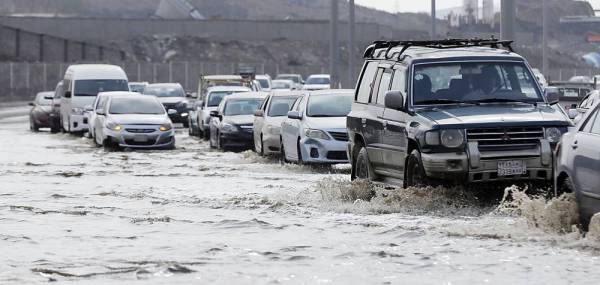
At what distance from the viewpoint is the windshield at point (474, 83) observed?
17469mm

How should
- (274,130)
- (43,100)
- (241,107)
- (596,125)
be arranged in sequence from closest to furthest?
1. (596,125)
2. (274,130)
3. (241,107)
4. (43,100)

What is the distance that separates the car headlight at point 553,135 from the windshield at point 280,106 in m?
14.4

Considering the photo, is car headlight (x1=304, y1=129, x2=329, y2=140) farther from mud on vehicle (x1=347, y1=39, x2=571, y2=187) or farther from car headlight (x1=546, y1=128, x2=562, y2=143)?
car headlight (x1=546, y1=128, x2=562, y2=143)

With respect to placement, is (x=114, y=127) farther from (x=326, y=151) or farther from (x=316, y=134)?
(x=326, y=151)

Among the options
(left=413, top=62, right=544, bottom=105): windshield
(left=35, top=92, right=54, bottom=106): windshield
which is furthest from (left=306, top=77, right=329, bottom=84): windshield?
(left=413, top=62, right=544, bottom=105): windshield

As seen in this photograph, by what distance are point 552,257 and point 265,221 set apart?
4702mm

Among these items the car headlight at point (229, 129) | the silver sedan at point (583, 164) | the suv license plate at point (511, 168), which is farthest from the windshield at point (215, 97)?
the silver sedan at point (583, 164)

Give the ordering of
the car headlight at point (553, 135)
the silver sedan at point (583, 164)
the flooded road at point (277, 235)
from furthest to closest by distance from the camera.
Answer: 1. the car headlight at point (553, 135)
2. the silver sedan at point (583, 164)
3. the flooded road at point (277, 235)

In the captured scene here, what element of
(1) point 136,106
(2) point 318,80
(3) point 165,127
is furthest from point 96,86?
(2) point 318,80

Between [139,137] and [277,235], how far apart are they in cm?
2096

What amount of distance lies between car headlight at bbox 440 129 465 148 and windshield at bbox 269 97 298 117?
1439 centimetres

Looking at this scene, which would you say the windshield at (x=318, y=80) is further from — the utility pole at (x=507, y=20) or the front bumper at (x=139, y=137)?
the utility pole at (x=507, y=20)

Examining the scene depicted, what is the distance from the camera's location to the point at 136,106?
122ft

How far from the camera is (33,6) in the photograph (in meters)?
182
